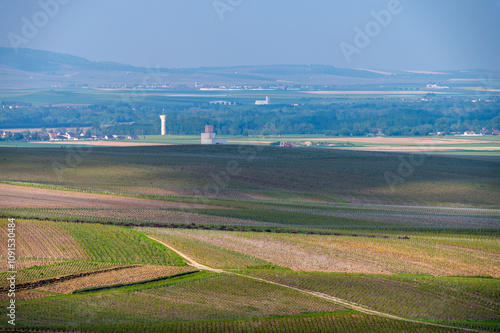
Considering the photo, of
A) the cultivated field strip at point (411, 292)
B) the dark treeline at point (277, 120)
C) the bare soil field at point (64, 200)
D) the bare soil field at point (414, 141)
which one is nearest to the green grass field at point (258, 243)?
the cultivated field strip at point (411, 292)

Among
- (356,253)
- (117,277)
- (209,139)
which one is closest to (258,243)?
(356,253)

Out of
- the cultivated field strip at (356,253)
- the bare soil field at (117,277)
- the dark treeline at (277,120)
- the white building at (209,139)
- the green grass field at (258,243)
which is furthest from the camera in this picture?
the dark treeline at (277,120)

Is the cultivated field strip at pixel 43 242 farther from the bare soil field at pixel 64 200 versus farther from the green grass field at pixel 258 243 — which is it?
the bare soil field at pixel 64 200

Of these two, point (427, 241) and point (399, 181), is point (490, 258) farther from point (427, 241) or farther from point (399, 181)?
point (399, 181)

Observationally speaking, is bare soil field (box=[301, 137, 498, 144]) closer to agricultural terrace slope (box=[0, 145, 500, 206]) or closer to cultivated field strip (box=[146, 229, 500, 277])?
agricultural terrace slope (box=[0, 145, 500, 206])

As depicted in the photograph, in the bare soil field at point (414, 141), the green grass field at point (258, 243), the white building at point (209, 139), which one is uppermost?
the white building at point (209, 139)

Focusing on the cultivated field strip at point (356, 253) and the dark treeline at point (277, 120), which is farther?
the dark treeline at point (277, 120)

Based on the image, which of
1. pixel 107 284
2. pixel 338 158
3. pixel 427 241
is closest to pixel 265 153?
pixel 338 158
